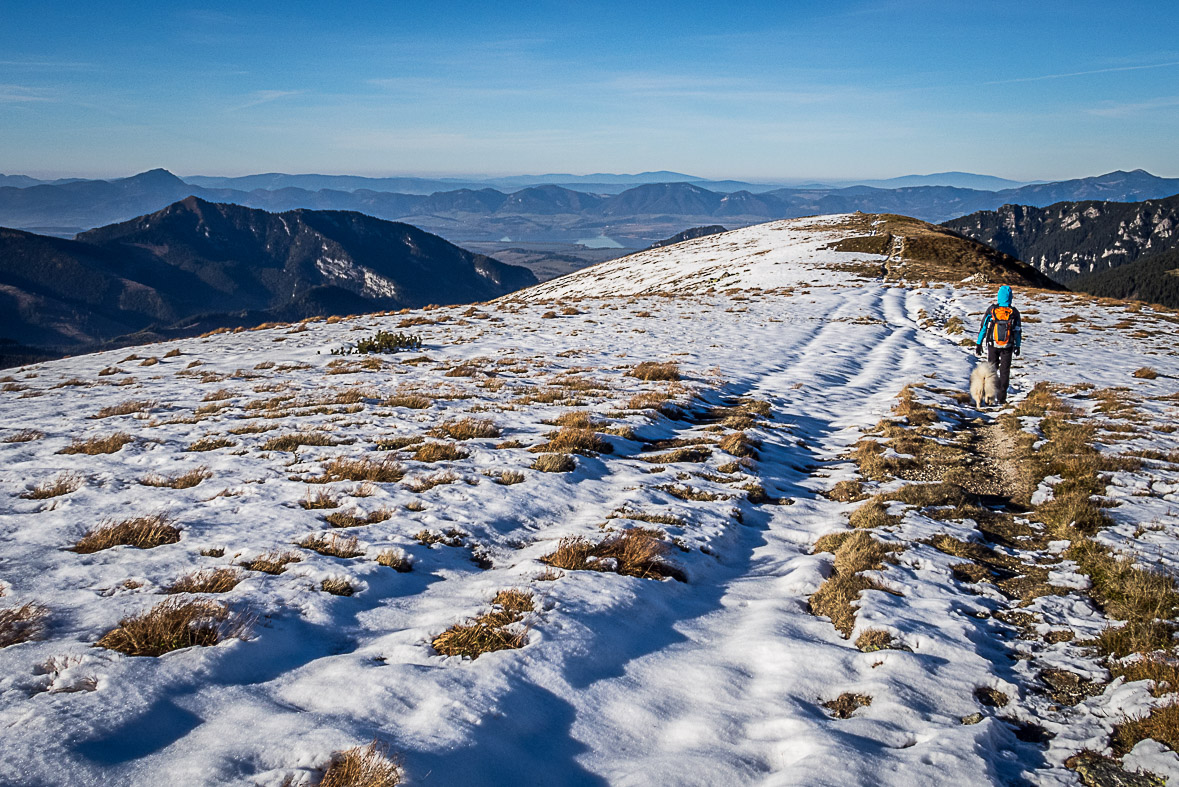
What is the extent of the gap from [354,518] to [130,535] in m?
2.45

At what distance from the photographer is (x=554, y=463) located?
403 inches

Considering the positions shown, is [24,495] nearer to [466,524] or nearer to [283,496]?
[283,496]

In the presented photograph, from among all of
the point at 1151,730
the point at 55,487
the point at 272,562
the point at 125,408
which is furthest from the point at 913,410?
the point at 125,408

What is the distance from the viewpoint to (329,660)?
487 centimetres

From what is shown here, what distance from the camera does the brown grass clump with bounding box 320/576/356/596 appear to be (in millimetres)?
6004

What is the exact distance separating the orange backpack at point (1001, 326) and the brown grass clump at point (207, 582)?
17.5 metres

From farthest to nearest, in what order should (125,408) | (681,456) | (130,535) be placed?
(125,408), (681,456), (130,535)

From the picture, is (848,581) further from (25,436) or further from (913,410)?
(25,436)

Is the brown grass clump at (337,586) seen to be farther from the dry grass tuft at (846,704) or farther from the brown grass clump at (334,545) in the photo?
the dry grass tuft at (846,704)

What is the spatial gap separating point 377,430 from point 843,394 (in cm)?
1407

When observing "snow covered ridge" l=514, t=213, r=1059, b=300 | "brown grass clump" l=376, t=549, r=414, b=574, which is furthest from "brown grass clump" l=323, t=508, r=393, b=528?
"snow covered ridge" l=514, t=213, r=1059, b=300

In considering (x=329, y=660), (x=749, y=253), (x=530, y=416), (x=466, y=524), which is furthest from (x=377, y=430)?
(x=749, y=253)

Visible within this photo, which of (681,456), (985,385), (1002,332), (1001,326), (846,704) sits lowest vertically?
(846,704)

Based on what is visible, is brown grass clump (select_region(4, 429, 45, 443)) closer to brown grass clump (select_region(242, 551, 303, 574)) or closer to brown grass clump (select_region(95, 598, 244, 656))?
brown grass clump (select_region(242, 551, 303, 574))
